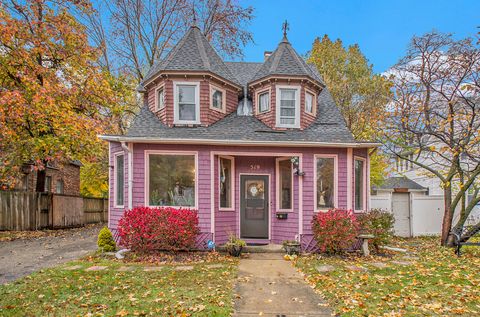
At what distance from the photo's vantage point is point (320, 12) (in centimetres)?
1872

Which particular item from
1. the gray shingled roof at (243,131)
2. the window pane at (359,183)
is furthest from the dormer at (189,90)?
the window pane at (359,183)

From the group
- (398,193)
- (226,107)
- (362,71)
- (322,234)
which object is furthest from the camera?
(362,71)

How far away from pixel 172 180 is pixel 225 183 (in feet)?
5.46

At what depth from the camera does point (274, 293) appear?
5086 millimetres

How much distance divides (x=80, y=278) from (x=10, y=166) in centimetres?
931

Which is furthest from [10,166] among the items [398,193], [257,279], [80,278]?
[398,193]

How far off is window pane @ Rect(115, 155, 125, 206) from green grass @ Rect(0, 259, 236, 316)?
275 cm

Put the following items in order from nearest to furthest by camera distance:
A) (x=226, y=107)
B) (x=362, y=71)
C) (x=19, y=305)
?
(x=19, y=305)
(x=226, y=107)
(x=362, y=71)

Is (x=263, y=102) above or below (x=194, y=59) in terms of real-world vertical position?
below

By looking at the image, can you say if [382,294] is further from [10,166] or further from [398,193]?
[10,166]

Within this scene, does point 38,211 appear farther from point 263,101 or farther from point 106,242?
point 263,101

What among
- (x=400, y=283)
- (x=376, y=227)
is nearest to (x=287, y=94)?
(x=376, y=227)

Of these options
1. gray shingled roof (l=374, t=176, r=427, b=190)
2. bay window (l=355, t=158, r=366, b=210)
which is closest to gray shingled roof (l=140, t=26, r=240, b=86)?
bay window (l=355, t=158, r=366, b=210)

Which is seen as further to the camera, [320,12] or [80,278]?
[320,12]
